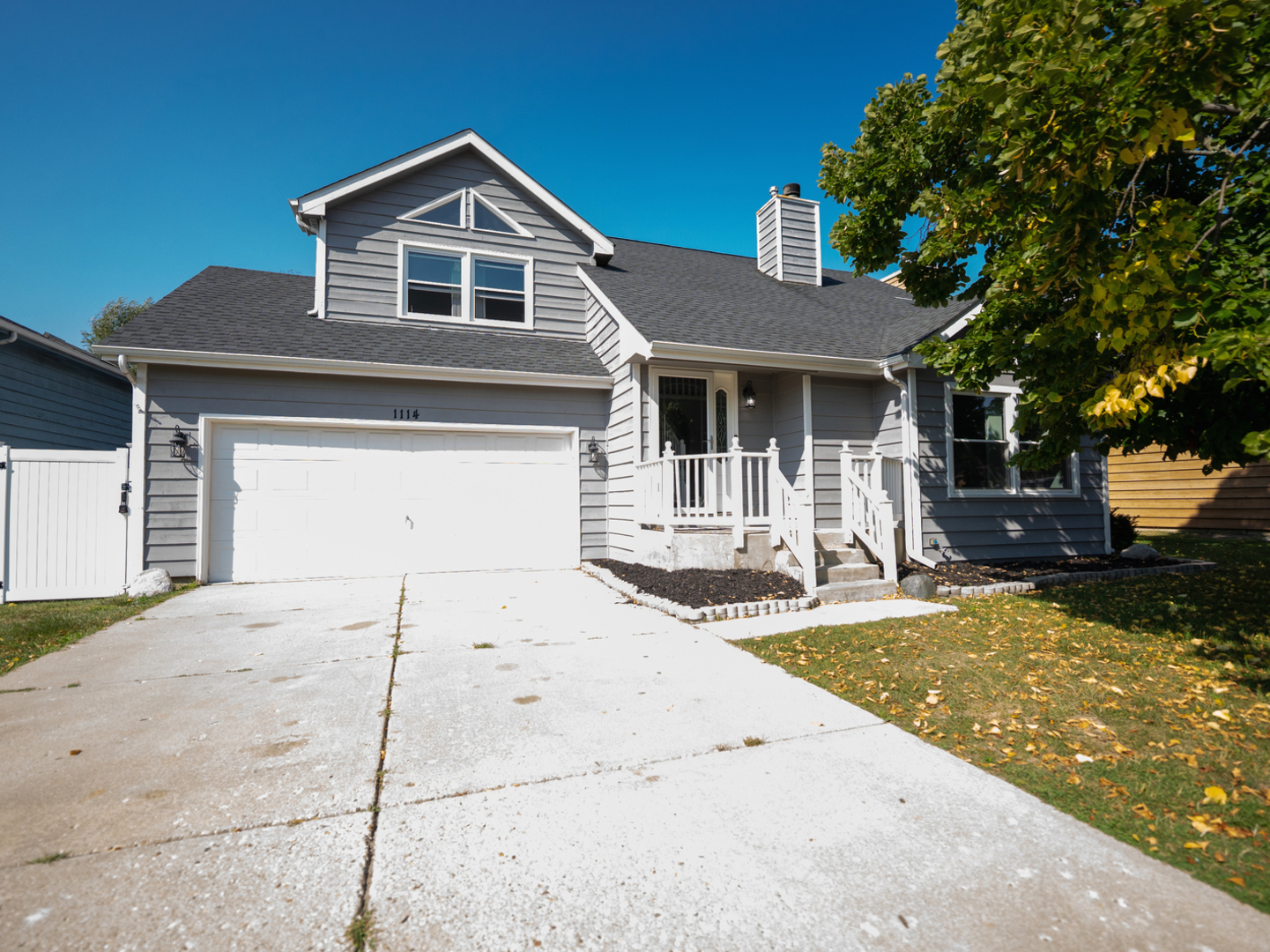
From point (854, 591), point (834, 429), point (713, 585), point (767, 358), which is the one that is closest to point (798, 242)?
point (834, 429)

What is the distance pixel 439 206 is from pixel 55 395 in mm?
7797

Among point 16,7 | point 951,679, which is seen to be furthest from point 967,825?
point 16,7

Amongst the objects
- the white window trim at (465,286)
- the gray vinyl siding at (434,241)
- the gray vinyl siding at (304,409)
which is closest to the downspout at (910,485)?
the gray vinyl siding at (304,409)

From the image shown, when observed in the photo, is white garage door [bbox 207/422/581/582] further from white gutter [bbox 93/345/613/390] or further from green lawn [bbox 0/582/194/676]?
green lawn [bbox 0/582/194/676]

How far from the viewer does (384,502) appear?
868cm

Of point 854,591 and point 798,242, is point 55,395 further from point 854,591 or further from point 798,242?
point 798,242

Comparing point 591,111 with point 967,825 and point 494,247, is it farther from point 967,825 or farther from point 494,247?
point 967,825

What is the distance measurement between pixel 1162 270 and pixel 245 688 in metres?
6.13

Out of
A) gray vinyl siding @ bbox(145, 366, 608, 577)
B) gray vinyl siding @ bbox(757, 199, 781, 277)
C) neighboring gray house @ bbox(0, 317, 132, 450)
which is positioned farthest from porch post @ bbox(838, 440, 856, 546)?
neighboring gray house @ bbox(0, 317, 132, 450)

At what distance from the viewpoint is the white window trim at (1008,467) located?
8797 mm

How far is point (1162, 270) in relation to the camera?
3.46 metres

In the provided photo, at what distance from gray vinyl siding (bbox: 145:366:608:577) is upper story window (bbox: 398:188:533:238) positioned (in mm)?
3069

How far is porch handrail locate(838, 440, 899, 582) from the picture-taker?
7352 mm

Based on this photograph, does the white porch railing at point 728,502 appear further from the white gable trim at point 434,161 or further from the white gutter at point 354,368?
the white gable trim at point 434,161
